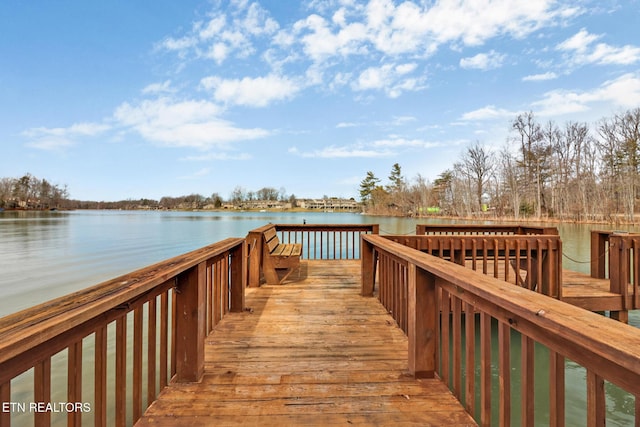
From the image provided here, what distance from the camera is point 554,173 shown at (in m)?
23.8

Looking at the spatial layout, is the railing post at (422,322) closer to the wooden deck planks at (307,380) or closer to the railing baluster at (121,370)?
the wooden deck planks at (307,380)

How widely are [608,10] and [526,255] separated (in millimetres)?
16690

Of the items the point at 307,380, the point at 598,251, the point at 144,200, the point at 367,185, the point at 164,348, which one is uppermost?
the point at 367,185

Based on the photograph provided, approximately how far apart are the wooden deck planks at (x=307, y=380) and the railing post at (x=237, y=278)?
0.44 ft

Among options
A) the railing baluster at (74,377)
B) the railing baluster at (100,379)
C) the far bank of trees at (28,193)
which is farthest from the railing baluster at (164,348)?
the far bank of trees at (28,193)

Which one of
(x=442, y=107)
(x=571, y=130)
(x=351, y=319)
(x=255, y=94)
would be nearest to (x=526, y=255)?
(x=351, y=319)

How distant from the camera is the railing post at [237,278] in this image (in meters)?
3.03

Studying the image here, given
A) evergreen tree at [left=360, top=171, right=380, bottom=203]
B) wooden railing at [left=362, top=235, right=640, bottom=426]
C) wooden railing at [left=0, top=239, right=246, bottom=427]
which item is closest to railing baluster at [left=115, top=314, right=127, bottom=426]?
wooden railing at [left=0, top=239, right=246, bottom=427]

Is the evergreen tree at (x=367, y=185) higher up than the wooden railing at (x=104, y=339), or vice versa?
the evergreen tree at (x=367, y=185)

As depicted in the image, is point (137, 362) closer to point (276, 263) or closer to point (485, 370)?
point (485, 370)

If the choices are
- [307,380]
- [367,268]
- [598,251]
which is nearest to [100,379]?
[307,380]

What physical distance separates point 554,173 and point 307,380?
3059 centimetres

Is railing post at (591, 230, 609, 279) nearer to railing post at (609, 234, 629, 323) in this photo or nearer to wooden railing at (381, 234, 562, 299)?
railing post at (609, 234, 629, 323)

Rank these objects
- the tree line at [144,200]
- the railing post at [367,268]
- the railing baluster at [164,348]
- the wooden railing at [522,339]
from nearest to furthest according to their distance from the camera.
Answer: the wooden railing at [522,339]
the railing baluster at [164,348]
the railing post at [367,268]
the tree line at [144,200]
